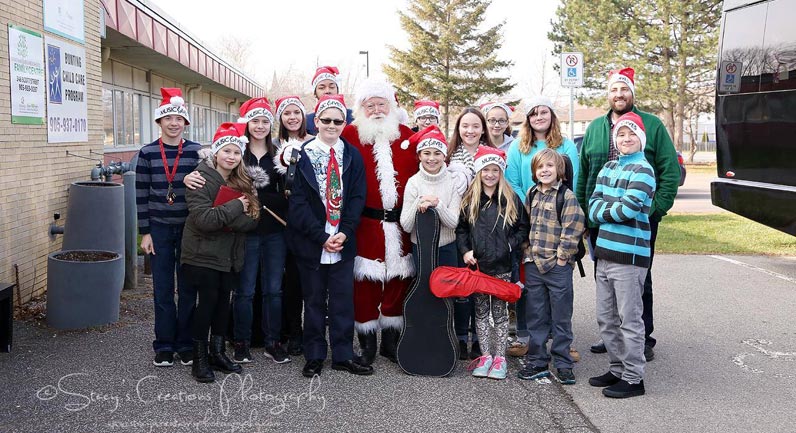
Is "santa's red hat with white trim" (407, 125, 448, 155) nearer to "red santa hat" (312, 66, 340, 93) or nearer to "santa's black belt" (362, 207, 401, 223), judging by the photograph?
"santa's black belt" (362, 207, 401, 223)

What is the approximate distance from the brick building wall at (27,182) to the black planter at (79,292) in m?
0.89

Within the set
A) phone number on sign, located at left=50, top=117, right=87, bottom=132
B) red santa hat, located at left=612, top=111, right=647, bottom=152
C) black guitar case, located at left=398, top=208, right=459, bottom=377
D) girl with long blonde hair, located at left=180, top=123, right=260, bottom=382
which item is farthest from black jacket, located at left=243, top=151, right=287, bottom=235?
phone number on sign, located at left=50, top=117, right=87, bottom=132

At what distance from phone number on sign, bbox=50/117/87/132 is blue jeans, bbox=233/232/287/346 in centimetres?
338

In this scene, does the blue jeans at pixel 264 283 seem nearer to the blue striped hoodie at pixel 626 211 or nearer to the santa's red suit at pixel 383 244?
the santa's red suit at pixel 383 244

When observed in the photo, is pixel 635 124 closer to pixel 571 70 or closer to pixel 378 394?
pixel 378 394

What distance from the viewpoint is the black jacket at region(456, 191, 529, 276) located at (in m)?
4.97

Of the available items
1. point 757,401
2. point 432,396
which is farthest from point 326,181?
point 757,401

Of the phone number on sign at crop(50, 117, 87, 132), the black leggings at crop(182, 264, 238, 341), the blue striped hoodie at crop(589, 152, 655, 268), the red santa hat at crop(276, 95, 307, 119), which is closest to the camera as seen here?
the blue striped hoodie at crop(589, 152, 655, 268)

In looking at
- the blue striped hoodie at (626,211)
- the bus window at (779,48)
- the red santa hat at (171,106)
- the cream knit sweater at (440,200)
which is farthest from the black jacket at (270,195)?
the bus window at (779,48)

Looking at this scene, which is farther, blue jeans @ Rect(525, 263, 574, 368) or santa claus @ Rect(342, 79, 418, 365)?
santa claus @ Rect(342, 79, 418, 365)

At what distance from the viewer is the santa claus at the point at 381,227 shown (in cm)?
511

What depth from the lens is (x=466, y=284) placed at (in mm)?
4809

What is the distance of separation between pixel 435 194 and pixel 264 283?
143cm

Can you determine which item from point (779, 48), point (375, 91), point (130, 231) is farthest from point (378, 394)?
point (779, 48)
